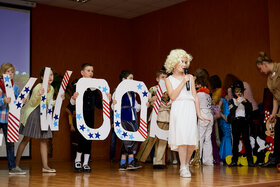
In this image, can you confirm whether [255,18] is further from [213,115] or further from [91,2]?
[91,2]

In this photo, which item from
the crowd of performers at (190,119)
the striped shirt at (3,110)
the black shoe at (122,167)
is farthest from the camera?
the black shoe at (122,167)

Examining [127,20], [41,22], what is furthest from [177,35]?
[41,22]

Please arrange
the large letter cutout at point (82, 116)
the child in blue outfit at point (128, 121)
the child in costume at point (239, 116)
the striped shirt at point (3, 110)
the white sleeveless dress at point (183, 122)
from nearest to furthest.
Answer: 1. the white sleeveless dress at point (183, 122)
2. the large letter cutout at point (82, 116)
3. the striped shirt at point (3, 110)
4. the child in blue outfit at point (128, 121)
5. the child in costume at point (239, 116)

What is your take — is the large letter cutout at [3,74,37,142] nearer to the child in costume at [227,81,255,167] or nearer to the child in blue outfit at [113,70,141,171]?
the child in blue outfit at [113,70,141,171]

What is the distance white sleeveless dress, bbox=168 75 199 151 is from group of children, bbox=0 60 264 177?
224 mm

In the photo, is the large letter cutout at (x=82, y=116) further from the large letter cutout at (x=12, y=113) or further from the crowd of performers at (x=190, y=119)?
the large letter cutout at (x=12, y=113)

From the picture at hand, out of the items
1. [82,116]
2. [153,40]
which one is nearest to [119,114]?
[82,116]

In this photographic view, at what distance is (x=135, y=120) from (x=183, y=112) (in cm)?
118

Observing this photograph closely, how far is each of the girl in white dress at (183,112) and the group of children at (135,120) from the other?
24cm

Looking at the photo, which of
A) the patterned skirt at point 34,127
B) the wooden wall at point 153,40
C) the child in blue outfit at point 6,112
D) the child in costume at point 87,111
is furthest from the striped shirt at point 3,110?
the wooden wall at point 153,40

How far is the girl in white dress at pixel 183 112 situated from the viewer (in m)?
4.46

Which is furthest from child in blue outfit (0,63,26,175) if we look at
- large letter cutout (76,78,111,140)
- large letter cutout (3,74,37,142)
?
large letter cutout (76,78,111,140)

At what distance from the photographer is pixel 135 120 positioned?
5504 millimetres

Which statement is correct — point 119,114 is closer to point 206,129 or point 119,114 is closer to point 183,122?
point 183,122
